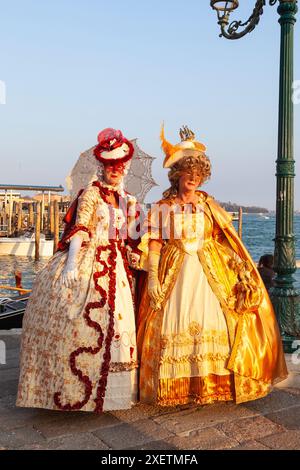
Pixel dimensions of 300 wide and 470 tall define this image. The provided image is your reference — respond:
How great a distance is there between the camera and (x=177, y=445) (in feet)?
8.97

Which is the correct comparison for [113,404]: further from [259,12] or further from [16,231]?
[16,231]

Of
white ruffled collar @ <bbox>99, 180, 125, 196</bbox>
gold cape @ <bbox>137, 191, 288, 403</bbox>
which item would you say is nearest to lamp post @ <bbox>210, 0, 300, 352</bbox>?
gold cape @ <bbox>137, 191, 288, 403</bbox>

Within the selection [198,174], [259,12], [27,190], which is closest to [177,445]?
[198,174]

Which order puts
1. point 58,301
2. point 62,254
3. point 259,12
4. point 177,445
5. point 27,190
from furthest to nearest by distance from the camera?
point 27,190 → point 259,12 → point 62,254 → point 58,301 → point 177,445

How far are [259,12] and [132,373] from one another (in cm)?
341

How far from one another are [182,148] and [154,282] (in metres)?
0.88

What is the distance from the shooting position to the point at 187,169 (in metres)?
3.40

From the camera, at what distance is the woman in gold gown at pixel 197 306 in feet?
10.3

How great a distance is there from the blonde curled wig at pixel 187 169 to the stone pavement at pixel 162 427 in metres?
1.38

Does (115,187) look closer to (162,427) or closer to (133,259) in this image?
(133,259)

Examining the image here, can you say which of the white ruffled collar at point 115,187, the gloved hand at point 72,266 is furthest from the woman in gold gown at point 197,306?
the gloved hand at point 72,266

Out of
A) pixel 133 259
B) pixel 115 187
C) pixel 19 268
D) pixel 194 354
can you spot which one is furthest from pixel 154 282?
pixel 19 268

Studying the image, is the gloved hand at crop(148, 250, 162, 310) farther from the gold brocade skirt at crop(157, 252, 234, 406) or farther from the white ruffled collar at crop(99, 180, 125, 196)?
the white ruffled collar at crop(99, 180, 125, 196)

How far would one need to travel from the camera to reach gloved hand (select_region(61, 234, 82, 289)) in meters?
3.08
